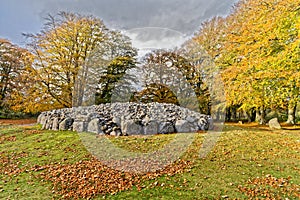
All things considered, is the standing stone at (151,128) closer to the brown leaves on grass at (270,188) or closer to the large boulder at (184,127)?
the large boulder at (184,127)

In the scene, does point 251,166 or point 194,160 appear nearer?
point 251,166

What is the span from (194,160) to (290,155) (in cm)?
207

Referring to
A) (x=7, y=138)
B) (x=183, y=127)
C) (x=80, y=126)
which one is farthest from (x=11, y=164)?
(x=183, y=127)

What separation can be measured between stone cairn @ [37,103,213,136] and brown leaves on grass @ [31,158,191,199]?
6.93ft

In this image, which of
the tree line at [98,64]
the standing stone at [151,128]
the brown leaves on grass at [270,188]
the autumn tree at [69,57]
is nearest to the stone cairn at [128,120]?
the standing stone at [151,128]

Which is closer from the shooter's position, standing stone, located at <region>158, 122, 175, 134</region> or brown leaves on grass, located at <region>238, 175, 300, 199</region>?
brown leaves on grass, located at <region>238, 175, 300, 199</region>

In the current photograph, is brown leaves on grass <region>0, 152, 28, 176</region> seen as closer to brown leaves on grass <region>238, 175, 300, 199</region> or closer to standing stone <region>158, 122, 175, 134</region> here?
standing stone <region>158, 122, 175, 134</region>

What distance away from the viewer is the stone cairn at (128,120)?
5910 mm

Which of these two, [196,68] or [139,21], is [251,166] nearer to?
[139,21]

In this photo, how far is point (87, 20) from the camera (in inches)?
459

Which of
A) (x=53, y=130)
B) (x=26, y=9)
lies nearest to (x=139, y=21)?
Result: (x=26, y=9)

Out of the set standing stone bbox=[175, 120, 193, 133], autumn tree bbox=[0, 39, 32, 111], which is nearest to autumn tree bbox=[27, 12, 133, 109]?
autumn tree bbox=[0, 39, 32, 111]

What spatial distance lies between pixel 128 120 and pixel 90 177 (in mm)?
2847

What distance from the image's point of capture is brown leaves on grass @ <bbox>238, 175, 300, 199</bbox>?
8.93 feet
